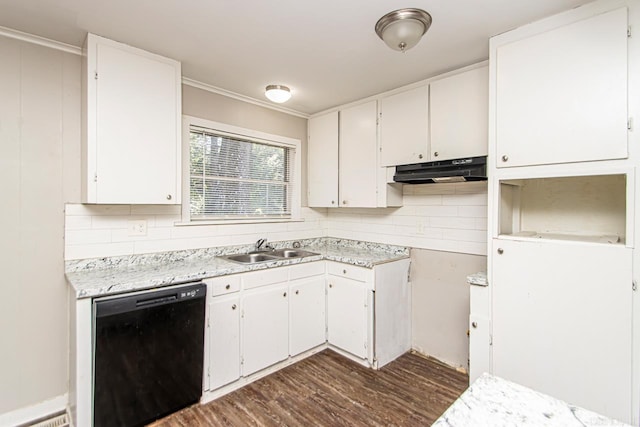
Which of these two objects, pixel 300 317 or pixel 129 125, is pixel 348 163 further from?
pixel 129 125

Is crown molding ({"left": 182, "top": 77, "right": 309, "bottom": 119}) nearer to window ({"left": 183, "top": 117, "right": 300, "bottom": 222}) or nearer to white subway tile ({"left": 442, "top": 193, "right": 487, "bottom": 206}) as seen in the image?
window ({"left": 183, "top": 117, "right": 300, "bottom": 222})

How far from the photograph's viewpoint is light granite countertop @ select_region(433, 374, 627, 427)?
71 centimetres

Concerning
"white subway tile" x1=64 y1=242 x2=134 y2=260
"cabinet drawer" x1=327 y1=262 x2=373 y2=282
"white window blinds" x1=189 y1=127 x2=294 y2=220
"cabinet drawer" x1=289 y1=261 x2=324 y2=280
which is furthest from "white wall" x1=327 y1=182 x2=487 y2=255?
"white subway tile" x1=64 y1=242 x2=134 y2=260

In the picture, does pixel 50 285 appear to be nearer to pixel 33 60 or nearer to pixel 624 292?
pixel 33 60

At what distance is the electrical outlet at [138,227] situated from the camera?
2.38m

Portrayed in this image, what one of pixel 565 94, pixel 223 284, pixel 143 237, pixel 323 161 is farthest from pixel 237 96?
pixel 565 94

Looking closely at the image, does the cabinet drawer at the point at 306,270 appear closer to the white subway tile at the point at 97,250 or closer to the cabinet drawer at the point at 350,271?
the cabinet drawer at the point at 350,271

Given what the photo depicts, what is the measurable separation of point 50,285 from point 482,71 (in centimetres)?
332

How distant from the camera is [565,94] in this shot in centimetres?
172

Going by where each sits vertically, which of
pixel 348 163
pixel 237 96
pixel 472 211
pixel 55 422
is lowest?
pixel 55 422

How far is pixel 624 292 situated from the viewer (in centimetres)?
155

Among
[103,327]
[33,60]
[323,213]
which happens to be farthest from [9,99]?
[323,213]

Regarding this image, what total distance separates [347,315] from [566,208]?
1828mm

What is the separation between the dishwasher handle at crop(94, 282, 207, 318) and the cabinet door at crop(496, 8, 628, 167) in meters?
2.10
